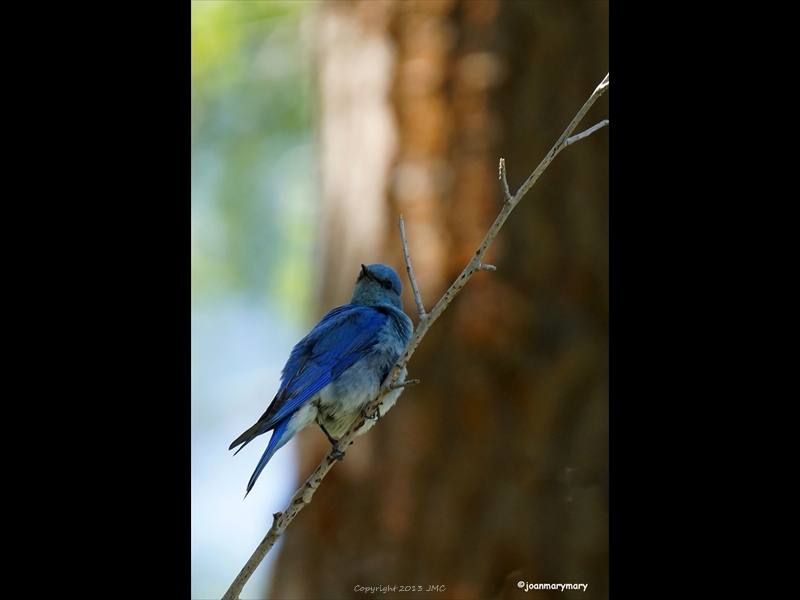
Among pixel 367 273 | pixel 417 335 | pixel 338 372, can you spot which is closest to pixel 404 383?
pixel 417 335

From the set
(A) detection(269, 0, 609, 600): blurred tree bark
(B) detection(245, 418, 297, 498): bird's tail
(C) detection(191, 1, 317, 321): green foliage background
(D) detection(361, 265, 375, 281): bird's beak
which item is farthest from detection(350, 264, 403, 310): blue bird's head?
(B) detection(245, 418, 297, 498): bird's tail

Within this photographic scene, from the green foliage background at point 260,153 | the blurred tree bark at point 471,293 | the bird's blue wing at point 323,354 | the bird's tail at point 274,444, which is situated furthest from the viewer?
the green foliage background at point 260,153

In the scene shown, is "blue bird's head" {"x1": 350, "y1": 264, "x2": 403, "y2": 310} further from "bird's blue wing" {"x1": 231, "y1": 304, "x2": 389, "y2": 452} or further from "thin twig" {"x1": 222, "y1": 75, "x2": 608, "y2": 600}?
"thin twig" {"x1": 222, "y1": 75, "x2": 608, "y2": 600}

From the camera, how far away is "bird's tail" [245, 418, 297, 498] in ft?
7.43

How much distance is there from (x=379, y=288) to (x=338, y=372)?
62 cm

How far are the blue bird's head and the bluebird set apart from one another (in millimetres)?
194

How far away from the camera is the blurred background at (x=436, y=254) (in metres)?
2.96

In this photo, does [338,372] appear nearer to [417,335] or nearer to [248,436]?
[248,436]

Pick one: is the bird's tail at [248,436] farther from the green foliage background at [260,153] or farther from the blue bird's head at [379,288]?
the blue bird's head at [379,288]

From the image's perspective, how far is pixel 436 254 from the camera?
3.30 meters

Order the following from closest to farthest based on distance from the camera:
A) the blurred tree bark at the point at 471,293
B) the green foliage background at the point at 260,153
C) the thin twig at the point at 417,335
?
the thin twig at the point at 417,335 → the blurred tree bark at the point at 471,293 → the green foliage background at the point at 260,153

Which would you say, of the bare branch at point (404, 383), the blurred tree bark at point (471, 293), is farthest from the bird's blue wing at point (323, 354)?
the bare branch at point (404, 383)
